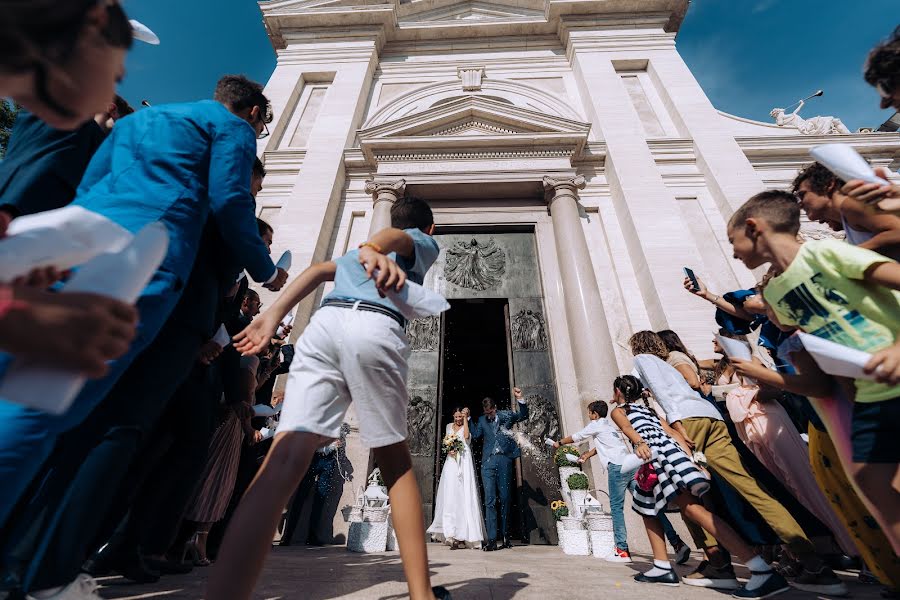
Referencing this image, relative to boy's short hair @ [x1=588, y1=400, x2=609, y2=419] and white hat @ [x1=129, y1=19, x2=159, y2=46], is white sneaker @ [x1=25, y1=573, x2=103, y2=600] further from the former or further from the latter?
boy's short hair @ [x1=588, y1=400, x2=609, y2=419]

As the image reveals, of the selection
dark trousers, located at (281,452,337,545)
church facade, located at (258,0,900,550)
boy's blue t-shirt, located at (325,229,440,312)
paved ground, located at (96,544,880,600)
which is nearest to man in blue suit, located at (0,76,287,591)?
boy's blue t-shirt, located at (325,229,440,312)

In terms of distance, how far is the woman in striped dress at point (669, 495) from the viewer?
2301 mm

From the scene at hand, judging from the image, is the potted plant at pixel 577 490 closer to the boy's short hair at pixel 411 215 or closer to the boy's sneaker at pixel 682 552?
the boy's sneaker at pixel 682 552

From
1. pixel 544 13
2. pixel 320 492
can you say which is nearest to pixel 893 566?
pixel 320 492

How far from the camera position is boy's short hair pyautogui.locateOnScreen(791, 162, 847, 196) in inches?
85.7

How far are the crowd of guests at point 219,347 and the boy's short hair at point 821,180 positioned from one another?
0.4 inches

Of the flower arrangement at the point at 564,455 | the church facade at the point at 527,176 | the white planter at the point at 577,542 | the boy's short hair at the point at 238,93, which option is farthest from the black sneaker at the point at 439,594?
the church facade at the point at 527,176

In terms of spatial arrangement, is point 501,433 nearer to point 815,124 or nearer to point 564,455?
point 564,455

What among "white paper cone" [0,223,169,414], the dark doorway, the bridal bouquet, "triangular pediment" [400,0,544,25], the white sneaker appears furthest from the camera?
"triangular pediment" [400,0,544,25]

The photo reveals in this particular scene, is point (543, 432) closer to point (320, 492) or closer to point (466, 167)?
point (320, 492)

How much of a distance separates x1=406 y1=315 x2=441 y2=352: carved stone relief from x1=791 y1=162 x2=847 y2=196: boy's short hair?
6026 millimetres

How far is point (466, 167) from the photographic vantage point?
364 inches

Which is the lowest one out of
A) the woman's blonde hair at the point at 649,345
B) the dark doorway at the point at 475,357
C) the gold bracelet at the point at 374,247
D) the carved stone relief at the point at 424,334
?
the gold bracelet at the point at 374,247

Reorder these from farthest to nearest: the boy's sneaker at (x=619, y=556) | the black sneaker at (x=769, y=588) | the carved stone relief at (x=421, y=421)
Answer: the carved stone relief at (x=421, y=421)
the boy's sneaker at (x=619, y=556)
the black sneaker at (x=769, y=588)
